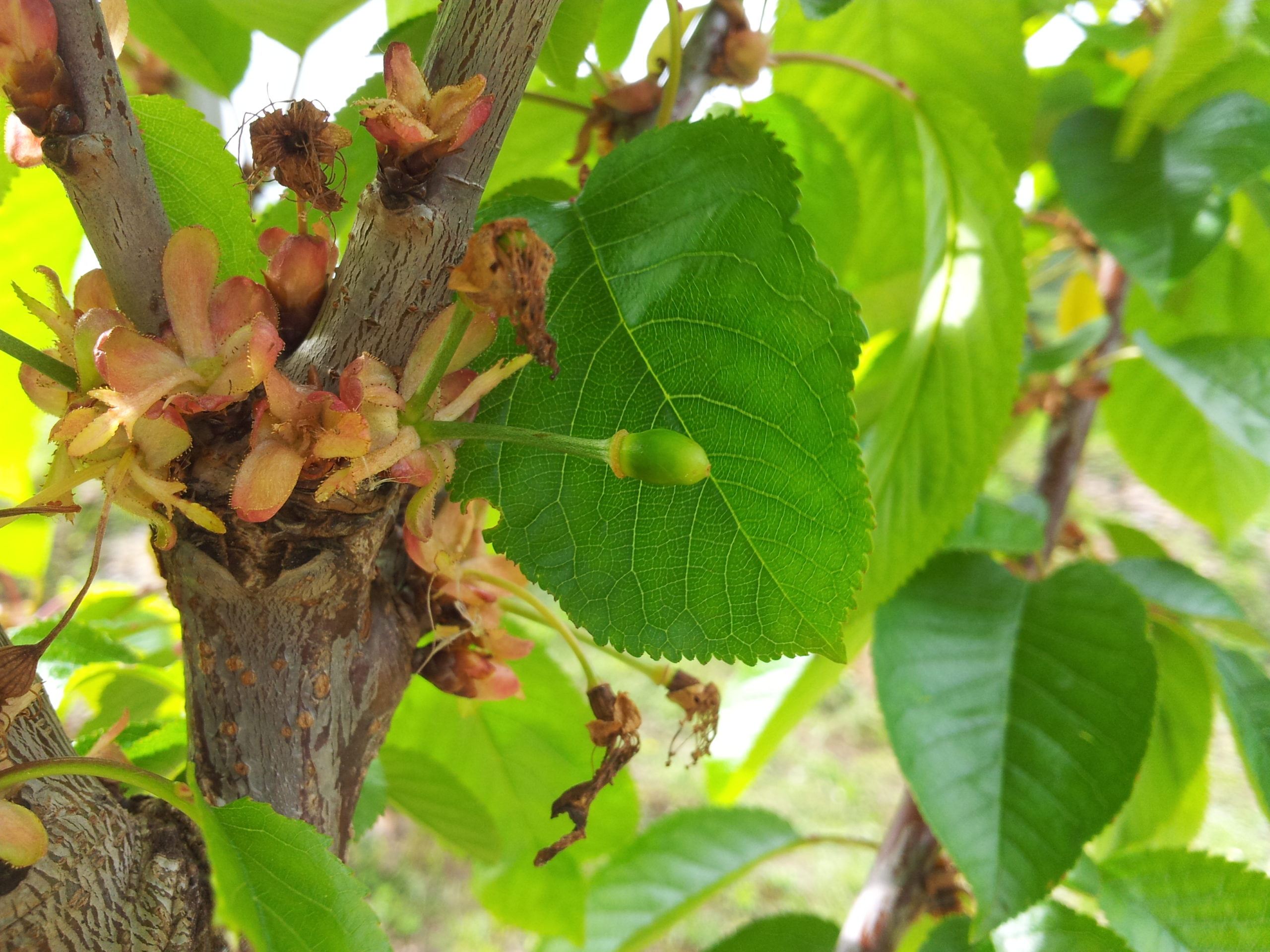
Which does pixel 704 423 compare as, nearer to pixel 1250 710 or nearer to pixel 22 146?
pixel 22 146

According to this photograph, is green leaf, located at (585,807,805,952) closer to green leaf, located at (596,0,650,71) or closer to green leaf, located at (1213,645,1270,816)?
green leaf, located at (1213,645,1270,816)

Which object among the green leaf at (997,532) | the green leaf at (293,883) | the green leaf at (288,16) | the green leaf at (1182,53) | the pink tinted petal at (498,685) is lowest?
the green leaf at (293,883)

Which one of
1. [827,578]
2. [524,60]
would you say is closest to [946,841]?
[827,578]

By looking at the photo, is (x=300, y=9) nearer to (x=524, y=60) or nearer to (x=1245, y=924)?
(x=524, y=60)

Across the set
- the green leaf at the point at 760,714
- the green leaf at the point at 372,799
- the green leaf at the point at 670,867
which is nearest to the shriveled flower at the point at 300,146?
the green leaf at the point at 372,799

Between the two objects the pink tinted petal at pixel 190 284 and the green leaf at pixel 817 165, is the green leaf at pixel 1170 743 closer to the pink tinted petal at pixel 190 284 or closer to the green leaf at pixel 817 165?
the green leaf at pixel 817 165

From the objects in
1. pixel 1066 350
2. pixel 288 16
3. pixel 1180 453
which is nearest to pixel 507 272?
pixel 288 16
